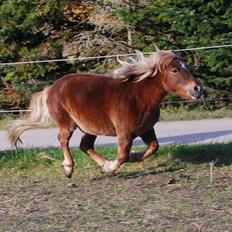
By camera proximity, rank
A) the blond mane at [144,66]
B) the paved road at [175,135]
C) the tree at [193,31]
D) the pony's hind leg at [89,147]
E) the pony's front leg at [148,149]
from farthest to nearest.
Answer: the tree at [193,31], the paved road at [175,135], the pony's hind leg at [89,147], the pony's front leg at [148,149], the blond mane at [144,66]

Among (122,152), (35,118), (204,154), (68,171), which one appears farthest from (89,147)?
(204,154)

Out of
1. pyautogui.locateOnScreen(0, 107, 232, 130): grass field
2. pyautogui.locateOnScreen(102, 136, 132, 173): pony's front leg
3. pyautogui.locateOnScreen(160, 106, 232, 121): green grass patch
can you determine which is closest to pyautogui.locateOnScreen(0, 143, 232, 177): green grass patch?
pyautogui.locateOnScreen(102, 136, 132, 173): pony's front leg

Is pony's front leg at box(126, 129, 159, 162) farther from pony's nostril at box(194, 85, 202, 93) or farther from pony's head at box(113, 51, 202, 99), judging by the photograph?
pony's nostril at box(194, 85, 202, 93)

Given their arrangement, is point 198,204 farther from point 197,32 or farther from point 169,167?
point 197,32

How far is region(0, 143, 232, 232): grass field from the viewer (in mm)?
6734

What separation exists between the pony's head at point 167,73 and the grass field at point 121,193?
2.95 ft

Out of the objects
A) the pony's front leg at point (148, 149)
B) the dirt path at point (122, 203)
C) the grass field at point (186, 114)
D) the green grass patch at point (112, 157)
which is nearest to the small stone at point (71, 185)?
the dirt path at point (122, 203)

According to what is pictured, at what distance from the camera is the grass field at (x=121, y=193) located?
22.1ft

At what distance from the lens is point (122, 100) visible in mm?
8836

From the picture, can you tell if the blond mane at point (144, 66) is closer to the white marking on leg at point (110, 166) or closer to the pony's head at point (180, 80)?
the pony's head at point (180, 80)

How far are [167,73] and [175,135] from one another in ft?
15.2

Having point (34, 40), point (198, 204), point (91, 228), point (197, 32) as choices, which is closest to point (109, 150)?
point (198, 204)

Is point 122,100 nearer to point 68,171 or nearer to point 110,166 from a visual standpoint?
point 110,166

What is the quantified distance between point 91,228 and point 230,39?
32.5ft
